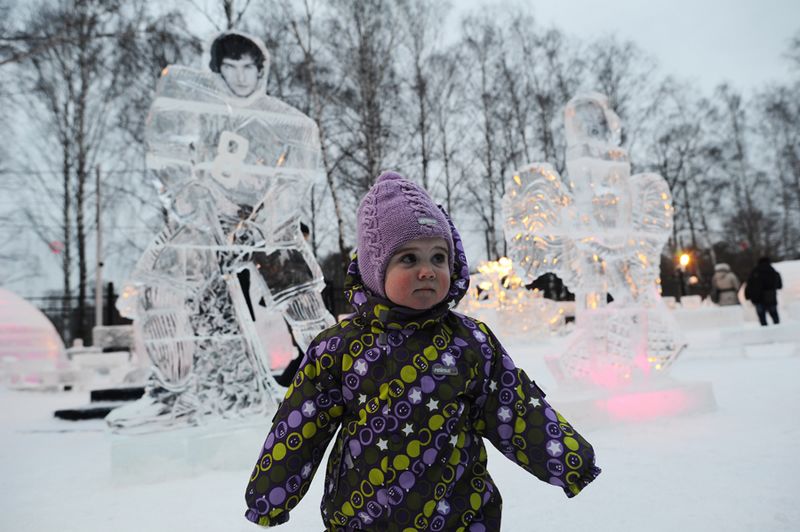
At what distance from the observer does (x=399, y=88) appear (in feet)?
51.1

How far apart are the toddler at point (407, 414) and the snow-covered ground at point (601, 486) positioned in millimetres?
1116

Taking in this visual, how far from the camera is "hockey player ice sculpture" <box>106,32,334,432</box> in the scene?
348cm

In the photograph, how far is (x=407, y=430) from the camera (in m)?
1.25

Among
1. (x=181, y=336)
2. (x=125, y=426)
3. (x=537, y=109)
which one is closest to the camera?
(x=125, y=426)

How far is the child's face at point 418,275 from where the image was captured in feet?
4.25

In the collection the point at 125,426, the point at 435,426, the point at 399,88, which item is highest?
the point at 399,88

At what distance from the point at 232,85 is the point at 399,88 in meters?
12.4

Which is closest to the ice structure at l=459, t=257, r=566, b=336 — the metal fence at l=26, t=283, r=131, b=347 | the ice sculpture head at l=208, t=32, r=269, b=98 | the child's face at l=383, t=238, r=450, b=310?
the ice sculpture head at l=208, t=32, r=269, b=98

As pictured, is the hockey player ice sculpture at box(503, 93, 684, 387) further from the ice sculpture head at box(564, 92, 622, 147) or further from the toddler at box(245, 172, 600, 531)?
the toddler at box(245, 172, 600, 531)

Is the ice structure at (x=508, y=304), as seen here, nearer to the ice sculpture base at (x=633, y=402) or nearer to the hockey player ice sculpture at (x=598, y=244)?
the hockey player ice sculpture at (x=598, y=244)

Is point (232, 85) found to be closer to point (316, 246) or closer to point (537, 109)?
point (316, 246)

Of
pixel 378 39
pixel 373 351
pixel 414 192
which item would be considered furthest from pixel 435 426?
pixel 378 39

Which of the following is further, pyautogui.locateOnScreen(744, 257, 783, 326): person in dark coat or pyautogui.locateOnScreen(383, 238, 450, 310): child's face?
pyautogui.locateOnScreen(744, 257, 783, 326): person in dark coat

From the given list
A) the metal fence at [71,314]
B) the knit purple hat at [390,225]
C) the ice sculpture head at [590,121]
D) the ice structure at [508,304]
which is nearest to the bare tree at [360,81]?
the ice structure at [508,304]
